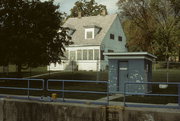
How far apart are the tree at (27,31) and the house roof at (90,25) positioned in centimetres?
1667

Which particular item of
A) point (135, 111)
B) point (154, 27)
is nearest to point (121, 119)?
point (135, 111)

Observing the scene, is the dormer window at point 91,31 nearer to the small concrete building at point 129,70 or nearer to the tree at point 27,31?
the tree at point 27,31

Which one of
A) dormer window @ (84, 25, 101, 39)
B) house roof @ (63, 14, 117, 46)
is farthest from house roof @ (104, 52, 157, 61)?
dormer window @ (84, 25, 101, 39)

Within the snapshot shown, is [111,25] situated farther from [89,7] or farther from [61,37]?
[89,7]

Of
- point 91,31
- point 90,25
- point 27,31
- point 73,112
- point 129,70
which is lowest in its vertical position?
point 73,112

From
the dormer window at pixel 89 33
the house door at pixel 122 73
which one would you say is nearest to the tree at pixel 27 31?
the house door at pixel 122 73

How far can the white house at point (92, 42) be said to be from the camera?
134 ft

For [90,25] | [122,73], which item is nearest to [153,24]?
[90,25]

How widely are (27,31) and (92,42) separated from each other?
59.8ft

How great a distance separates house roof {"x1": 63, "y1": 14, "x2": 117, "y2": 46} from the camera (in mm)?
42550

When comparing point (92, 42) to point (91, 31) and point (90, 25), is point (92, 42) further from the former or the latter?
point (90, 25)

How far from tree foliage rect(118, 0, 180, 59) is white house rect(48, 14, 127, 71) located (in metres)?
3.42

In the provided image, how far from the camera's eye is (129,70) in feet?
58.9

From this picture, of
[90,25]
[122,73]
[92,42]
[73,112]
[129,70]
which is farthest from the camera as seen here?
[90,25]
